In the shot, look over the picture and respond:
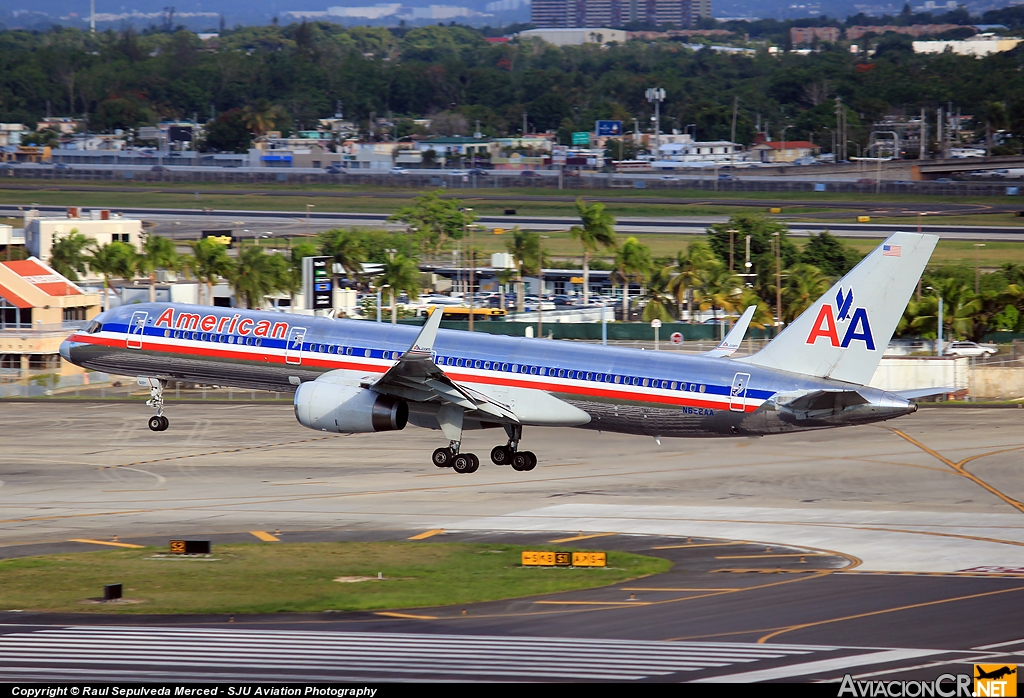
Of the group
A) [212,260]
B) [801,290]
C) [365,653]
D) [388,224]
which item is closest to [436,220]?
[388,224]

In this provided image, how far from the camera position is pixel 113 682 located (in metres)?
30.7

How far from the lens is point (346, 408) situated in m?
49.1

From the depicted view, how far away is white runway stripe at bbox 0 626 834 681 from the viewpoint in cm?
3203

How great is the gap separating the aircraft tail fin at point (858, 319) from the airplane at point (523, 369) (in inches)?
1.8

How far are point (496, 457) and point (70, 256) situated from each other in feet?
264

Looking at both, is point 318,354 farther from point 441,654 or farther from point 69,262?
point 69,262

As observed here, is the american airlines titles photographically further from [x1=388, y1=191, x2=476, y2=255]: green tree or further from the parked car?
[x1=388, y1=191, x2=476, y2=255]: green tree

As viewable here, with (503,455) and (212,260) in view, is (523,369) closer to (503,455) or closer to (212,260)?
(503,455)

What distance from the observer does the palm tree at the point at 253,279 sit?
103m

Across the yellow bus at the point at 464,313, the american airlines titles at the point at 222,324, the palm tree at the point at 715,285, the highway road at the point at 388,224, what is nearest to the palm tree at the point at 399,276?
the yellow bus at the point at 464,313

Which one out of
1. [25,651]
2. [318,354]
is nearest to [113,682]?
[25,651]

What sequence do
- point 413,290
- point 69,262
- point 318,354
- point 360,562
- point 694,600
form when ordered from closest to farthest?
point 694,600 < point 360,562 < point 318,354 < point 413,290 < point 69,262

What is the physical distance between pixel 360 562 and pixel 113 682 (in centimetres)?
1418

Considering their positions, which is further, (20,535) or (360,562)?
(20,535)
